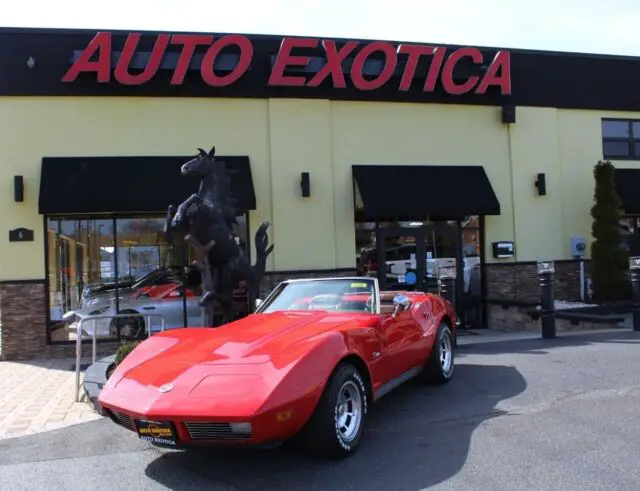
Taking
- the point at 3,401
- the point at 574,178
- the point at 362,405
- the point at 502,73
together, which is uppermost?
the point at 502,73

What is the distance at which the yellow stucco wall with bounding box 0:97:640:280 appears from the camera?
12.0 m

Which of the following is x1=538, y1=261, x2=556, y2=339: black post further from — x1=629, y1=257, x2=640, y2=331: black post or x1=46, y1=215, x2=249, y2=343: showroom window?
x1=46, y1=215, x2=249, y2=343: showroom window

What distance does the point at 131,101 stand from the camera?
40.9ft

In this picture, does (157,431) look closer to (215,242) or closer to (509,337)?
(215,242)

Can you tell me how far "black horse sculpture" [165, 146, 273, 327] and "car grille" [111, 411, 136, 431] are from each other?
4.48 meters

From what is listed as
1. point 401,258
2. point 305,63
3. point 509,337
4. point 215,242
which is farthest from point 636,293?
point 305,63

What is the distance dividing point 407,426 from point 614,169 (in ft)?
38.8

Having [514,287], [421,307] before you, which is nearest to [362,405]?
[421,307]

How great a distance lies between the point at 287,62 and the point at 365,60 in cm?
185

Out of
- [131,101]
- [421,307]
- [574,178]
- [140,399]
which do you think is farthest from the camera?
[574,178]

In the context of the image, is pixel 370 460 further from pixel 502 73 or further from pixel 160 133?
pixel 502 73

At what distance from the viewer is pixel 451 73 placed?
13.6 m

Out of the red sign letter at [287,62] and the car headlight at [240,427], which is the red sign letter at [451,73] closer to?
the red sign letter at [287,62]

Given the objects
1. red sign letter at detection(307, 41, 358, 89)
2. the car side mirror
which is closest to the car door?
red sign letter at detection(307, 41, 358, 89)
